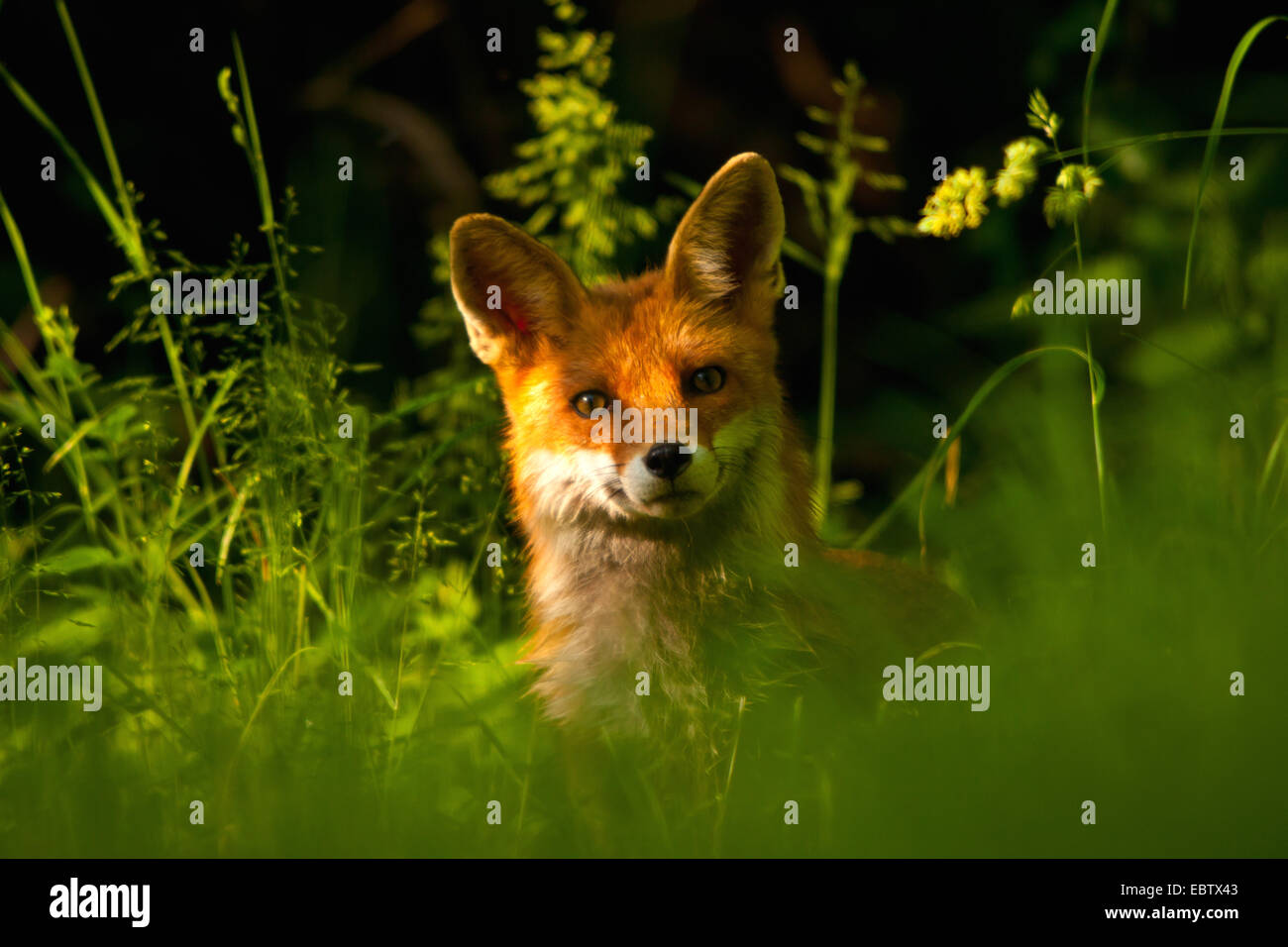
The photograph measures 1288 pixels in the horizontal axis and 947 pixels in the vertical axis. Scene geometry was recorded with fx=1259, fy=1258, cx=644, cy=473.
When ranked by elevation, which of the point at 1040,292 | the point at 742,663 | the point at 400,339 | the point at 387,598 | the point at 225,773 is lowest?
the point at 225,773

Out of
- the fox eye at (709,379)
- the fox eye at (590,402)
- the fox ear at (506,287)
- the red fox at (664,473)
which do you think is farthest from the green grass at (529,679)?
the fox eye at (709,379)

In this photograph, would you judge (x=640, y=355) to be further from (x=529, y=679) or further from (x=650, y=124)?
(x=650, y=124)

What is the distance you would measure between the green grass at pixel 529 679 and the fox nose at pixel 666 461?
48 centimetres

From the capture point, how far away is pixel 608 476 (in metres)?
3.06

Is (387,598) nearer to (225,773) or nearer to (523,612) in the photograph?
(523,612)

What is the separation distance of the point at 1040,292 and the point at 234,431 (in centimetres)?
231

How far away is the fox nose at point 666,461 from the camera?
2.92m

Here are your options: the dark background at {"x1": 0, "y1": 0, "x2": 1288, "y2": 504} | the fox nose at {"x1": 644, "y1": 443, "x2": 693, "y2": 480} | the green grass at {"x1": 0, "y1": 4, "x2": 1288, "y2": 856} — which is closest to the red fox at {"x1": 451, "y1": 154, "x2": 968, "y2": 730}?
the fox nose at {"x1": 644, "y1": 443, "x2": 693, "y2": 480}

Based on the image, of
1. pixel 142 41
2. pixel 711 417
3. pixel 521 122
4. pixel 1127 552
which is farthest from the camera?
pixel 521 122

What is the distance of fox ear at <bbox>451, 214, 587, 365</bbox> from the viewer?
334 centimetres

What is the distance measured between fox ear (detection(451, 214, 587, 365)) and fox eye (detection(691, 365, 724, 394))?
1.30ft

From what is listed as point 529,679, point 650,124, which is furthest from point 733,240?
point 650,124

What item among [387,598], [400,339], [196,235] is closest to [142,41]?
[196,235]

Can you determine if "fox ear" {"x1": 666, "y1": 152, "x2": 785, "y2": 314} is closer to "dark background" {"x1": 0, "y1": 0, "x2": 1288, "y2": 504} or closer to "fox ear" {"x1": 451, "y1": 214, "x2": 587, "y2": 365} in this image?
"fox ear" {"x1": 451, "y1": 214, "x2": 587, "y2": 365}
